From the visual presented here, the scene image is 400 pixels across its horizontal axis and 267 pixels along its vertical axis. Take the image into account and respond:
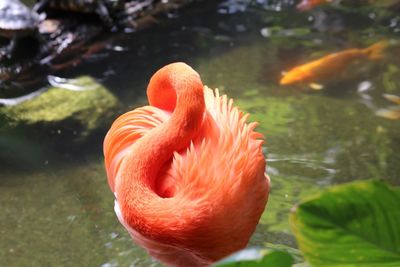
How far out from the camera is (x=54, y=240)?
2039 millimetres

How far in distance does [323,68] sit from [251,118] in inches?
24.2

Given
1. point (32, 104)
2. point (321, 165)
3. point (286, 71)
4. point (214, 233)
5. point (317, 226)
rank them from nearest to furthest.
Answer: point (317, 226), point (214, 233), point (321, 165), point (32, 104), point (286, 71)

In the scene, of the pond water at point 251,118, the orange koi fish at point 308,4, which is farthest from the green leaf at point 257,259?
the orange koi fish at point 308,4

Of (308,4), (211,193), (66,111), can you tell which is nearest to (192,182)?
(211,193)

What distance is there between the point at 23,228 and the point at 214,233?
1049 millimetres

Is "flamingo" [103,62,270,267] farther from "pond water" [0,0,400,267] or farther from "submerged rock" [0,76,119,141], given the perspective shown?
"submerged rock" [0,76,119,141]

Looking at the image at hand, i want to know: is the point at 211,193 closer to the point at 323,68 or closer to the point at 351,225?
the point at 351,225

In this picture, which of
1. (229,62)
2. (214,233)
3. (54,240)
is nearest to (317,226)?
(214,233)

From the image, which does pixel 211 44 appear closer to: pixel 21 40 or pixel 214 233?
pixel 21 40

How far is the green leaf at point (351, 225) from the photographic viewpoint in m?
0.65

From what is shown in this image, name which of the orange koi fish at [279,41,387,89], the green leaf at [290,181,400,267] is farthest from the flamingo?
the orange koi fish at [279,41,387,89]

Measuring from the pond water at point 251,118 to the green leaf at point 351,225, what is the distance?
4.06 feet

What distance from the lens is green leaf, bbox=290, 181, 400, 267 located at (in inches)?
25.5

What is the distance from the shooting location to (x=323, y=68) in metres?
3.05
